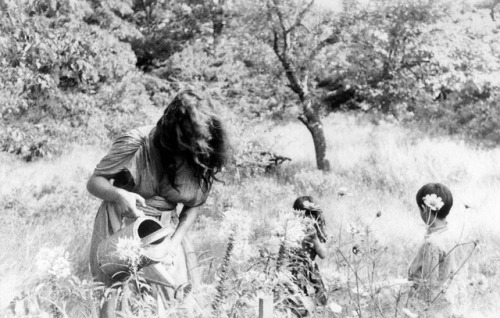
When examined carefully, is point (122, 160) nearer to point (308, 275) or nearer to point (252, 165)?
point (308, 275)

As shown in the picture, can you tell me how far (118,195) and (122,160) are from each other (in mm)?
206

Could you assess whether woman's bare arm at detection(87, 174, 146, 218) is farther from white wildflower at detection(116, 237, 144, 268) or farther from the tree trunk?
the tree trunk

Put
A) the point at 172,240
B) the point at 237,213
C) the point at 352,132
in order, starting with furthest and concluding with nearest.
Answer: the point at 352,132, the point at 172,240, the point at 237,213

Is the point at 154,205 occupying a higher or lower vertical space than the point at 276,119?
higher

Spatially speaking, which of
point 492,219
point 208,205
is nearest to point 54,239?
point 208,205

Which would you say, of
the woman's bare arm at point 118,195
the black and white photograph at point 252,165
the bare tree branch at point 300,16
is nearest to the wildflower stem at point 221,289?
the black and white photograph at point 252,165

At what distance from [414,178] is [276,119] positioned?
6287mm

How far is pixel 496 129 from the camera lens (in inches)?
450

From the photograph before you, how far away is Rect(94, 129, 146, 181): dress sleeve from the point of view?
225cm

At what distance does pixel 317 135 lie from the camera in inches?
380

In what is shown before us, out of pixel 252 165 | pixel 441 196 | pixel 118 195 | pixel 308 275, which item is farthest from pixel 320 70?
pixel 118 195

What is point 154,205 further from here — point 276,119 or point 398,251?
point 276,119

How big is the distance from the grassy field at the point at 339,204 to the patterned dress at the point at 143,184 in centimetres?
33

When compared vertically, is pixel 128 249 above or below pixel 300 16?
below
